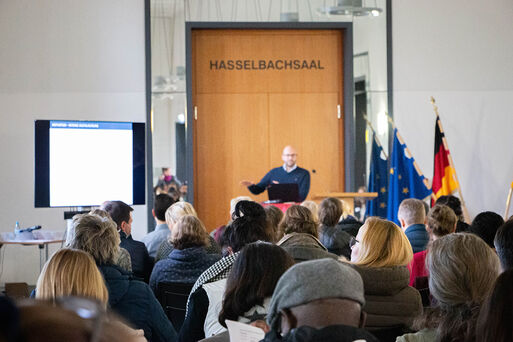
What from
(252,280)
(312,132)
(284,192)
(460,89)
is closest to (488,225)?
(252,280)

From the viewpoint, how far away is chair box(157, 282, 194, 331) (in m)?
3.94

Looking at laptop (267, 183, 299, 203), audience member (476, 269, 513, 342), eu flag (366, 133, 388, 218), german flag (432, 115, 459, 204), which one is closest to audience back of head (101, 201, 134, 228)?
laptop (267, 183, 299, 203)

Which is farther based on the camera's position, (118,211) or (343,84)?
(343,84)

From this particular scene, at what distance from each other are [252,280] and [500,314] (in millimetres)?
903

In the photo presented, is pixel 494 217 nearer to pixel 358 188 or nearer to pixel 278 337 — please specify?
pixel 278 337

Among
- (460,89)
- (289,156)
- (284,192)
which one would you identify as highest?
(460,89)

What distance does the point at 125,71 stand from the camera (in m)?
9.46

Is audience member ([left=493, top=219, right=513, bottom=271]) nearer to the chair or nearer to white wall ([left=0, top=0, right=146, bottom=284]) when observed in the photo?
the chair

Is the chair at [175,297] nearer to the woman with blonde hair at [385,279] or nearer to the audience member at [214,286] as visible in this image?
the audience member at [214,286]

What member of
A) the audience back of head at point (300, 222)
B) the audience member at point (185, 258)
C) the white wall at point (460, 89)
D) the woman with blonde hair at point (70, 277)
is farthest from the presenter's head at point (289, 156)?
the woman with blonde hair at point (70, 277)

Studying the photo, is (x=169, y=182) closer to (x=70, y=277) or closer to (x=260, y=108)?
(x=260, y=108)

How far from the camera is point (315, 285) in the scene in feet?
5.45

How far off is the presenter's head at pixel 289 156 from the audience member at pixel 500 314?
7.44 m

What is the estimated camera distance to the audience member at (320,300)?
5.40 feet
